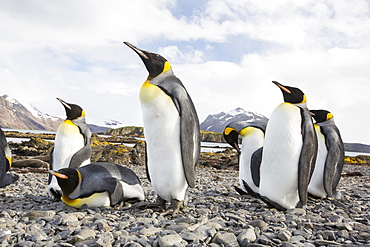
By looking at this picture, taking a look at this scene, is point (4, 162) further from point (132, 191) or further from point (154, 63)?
point (154, 63)

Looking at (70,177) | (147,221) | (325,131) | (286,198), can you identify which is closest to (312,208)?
(286,198)

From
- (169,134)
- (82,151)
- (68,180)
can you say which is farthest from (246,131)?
(68,180)

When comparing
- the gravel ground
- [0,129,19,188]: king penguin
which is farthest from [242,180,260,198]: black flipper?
[0,129,19,188]: king penguin

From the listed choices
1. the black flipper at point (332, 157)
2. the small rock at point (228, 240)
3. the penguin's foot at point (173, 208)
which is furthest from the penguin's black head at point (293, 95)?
the small rock at point (228, 240)

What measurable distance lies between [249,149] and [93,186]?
2.47m

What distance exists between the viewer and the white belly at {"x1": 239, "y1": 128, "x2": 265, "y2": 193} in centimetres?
494

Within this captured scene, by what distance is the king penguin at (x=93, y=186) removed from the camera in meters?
3.73

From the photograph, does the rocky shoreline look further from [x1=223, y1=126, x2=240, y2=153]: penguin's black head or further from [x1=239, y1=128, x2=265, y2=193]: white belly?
[x1=223, y1=126, x2=240, y2=153]: penguin's black head

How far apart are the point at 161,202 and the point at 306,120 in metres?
2.09

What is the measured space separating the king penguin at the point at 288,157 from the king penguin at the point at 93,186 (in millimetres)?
1856

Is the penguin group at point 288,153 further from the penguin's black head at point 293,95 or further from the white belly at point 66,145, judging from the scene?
the white belly at point 66,145

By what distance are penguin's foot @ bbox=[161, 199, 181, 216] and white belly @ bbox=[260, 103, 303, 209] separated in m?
1.19

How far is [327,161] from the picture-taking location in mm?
5141

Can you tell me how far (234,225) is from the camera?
3041 millimetres
